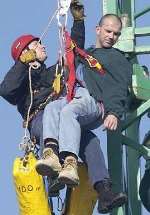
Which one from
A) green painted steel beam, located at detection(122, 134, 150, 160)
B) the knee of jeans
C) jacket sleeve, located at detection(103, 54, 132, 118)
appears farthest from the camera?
green painted steel beam, located at detection(122, 134, 150, 160)

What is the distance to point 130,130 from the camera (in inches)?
504

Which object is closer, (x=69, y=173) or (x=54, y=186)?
(x=69, y=173)

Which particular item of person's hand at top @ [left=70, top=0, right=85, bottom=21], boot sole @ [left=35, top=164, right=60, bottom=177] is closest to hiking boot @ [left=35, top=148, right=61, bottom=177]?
boot sole @ [left=35, top=164, right=60, bottom=177]

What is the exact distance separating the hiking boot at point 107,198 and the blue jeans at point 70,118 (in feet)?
1.06

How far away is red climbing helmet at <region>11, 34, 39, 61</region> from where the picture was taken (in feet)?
39.7

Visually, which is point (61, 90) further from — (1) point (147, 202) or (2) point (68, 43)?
(1) point (147, 202)

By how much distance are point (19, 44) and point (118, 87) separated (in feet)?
2.80

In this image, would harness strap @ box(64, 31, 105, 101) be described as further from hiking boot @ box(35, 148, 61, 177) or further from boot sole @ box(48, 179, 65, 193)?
boot sole @ box(48, 179, 65, 193)

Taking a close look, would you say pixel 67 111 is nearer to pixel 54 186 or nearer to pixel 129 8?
pixel 54 186

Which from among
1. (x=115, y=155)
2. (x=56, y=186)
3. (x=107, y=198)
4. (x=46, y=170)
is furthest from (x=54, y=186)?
(x=115, y=155)

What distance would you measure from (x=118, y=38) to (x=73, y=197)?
134 centimetres

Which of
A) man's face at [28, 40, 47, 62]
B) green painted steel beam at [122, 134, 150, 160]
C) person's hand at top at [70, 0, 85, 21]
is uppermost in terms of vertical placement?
person's hand at top at [70, 0, 85, 21]

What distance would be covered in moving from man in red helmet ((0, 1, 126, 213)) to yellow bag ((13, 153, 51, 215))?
0.90 ft

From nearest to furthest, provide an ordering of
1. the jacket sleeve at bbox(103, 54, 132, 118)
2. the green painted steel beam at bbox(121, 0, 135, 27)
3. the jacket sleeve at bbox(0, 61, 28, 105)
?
the jacket sleeve at bbox(103, 54, 132, 118)
the jacket sleeve at bbox(0, 61, 28, 105)
the green painted steel beam at bbox(121, 0, 135, 27)
